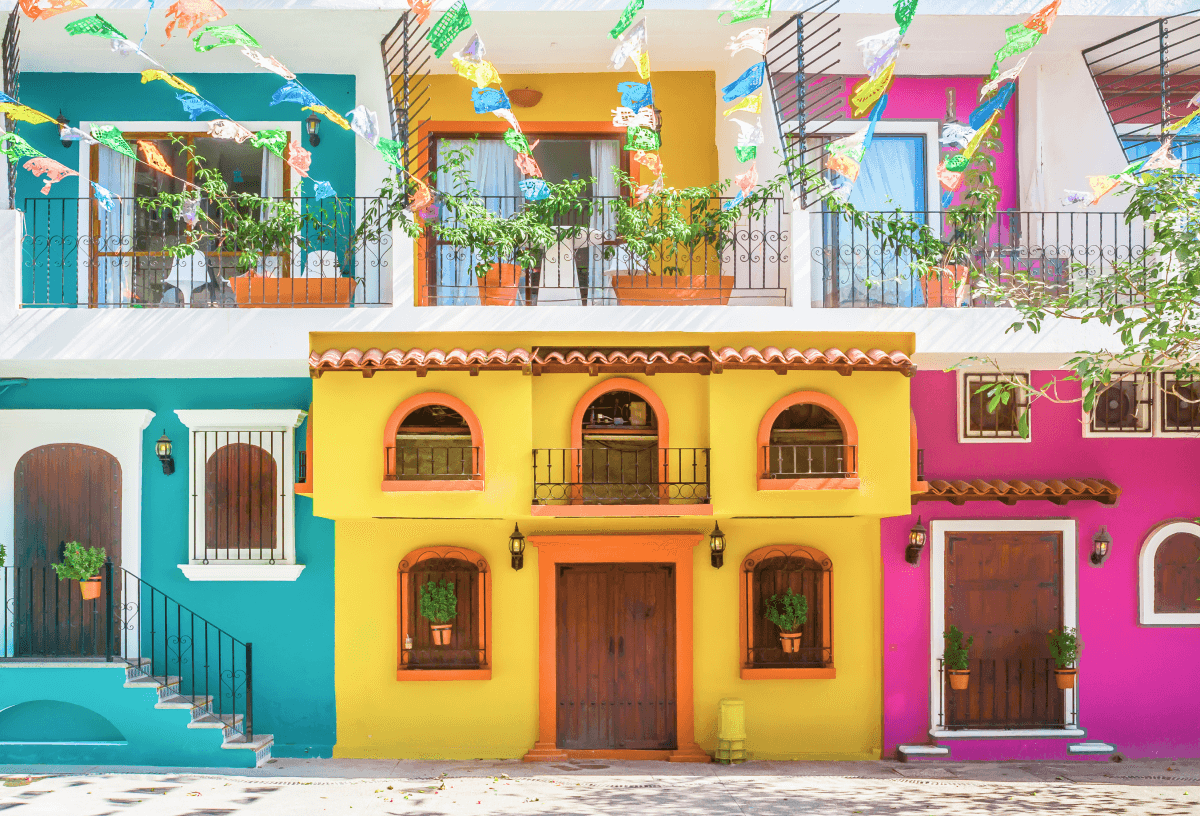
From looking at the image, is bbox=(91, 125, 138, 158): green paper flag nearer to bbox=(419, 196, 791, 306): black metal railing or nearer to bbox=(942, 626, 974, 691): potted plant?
bbox=(419, 196, 791, 306): black metal railing

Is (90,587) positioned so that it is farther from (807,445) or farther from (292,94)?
(807,445)

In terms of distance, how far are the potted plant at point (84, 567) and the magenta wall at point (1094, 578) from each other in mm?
8585

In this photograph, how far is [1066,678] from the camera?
35.9 feet

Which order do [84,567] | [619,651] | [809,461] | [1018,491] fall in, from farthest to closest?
1. [619,651]
2. [1018,491]
3. [84,567]
4. [809,461]

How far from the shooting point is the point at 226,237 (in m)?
10.0

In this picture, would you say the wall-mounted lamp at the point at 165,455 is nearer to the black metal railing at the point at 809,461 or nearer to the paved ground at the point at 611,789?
the paved ground at the point at 611,789

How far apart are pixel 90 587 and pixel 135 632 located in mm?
871

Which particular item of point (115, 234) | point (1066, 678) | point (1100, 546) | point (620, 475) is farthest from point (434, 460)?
point (1100, 546)

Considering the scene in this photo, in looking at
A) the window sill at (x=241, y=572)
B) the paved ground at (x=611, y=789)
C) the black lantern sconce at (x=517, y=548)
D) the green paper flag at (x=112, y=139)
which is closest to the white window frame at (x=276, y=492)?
the window sill at (x=241, y=572)

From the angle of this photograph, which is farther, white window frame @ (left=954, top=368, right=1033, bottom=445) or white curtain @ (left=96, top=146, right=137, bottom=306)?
white window frame @ (left=954, top=368, right=1033, bottom=445)

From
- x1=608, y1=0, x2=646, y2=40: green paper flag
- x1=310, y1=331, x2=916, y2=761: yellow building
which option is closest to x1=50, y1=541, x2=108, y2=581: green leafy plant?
x1=310, y1=331, x2=916, y2=761: yellow building

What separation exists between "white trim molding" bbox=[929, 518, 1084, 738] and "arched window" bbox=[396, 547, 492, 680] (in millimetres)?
5035

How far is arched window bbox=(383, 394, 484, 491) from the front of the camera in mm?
9711

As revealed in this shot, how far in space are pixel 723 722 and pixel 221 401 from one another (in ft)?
21.7
